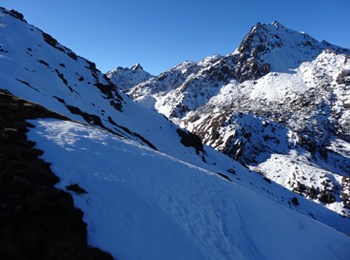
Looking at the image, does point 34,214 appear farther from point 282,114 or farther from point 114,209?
point 282,114

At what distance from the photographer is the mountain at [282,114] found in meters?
71.2

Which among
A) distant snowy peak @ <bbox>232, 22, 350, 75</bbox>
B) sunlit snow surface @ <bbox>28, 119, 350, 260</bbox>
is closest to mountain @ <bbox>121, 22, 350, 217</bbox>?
distant snowy peak @ <bbox>232, 22, 350, 75</bbox>

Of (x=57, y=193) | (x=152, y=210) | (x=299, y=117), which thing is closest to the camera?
(x=57, y=193)

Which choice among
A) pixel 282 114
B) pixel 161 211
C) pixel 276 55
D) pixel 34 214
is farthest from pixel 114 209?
pixel 276 55

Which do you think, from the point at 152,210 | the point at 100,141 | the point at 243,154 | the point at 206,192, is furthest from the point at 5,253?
the point at 243,154

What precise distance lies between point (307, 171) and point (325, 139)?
49.9 metres

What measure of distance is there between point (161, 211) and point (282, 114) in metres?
140

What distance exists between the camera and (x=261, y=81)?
558 ft

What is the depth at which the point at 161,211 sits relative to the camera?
1091 cm

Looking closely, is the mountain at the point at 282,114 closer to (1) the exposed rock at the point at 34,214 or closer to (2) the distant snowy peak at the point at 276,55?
(2) the distant snowy peak at the point at 276,55

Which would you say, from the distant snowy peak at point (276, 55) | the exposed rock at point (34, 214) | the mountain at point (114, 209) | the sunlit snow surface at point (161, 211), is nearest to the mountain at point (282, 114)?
the distant snowy peak at point (276, 55)

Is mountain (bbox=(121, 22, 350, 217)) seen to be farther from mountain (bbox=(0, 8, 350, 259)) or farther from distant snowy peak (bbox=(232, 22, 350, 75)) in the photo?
mountain (bbox=(0, 8, 350, 259))

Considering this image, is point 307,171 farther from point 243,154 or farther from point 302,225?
point 302,225

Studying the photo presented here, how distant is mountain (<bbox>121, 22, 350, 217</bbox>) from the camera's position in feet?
234
